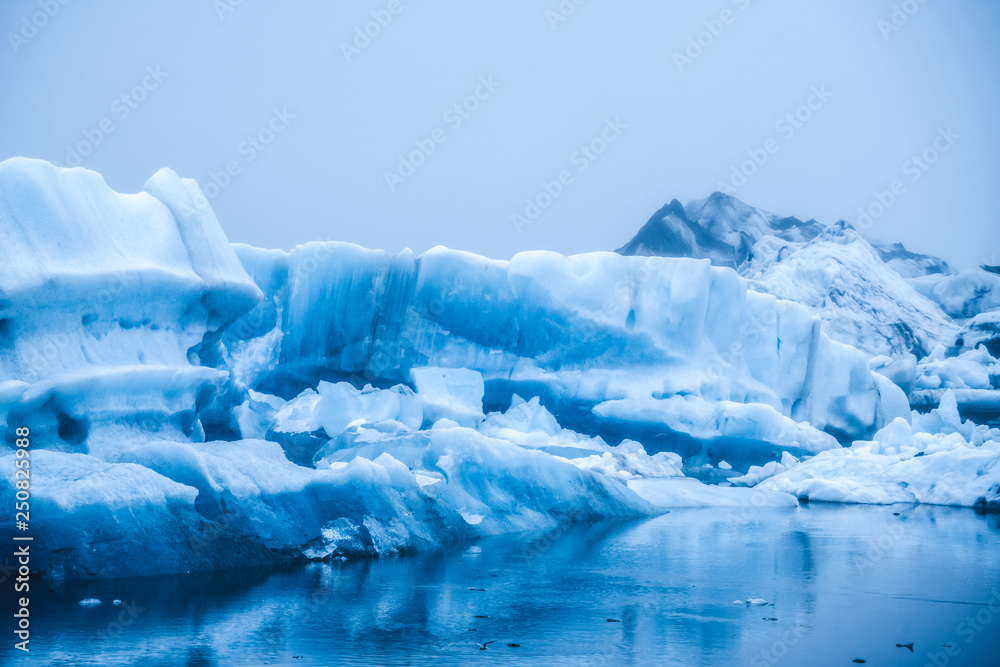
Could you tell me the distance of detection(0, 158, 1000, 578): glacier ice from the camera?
662cm

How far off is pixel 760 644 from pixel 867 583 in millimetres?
2052

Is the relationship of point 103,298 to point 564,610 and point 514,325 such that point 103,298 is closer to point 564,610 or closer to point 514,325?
point 564,610

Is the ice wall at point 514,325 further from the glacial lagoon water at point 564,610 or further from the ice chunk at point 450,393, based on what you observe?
the glacial lagoon water at point 564,610

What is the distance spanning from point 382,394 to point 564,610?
773cm

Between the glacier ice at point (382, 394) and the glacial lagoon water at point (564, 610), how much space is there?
51 centimetres

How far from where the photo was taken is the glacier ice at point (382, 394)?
6.62 meters

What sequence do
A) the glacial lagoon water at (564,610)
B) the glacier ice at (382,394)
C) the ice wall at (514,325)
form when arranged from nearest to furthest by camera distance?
the glacial lagoon water at (564,610)
the glacier ice at (382,394)
the ice wall at (514,325)

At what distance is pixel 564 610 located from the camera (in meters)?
5.32

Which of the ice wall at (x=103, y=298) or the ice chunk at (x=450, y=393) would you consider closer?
the ice wall at (x=103, y=298)

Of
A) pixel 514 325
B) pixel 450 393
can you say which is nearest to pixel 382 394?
pixel 450 393

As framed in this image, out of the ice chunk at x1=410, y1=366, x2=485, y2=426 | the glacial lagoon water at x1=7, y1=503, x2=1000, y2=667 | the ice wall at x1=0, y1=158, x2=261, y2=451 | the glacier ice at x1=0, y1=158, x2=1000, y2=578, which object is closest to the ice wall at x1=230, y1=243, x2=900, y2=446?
the glacier ice at x1=0, y1=158, x2=1000, y2=578

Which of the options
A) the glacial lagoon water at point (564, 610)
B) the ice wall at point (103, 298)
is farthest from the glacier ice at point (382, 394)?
the glacial lagoon water at point (564, 610)

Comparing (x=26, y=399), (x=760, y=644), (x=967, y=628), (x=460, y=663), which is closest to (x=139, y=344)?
(x=26, y=399)

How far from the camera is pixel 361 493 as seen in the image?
23.1 ft
